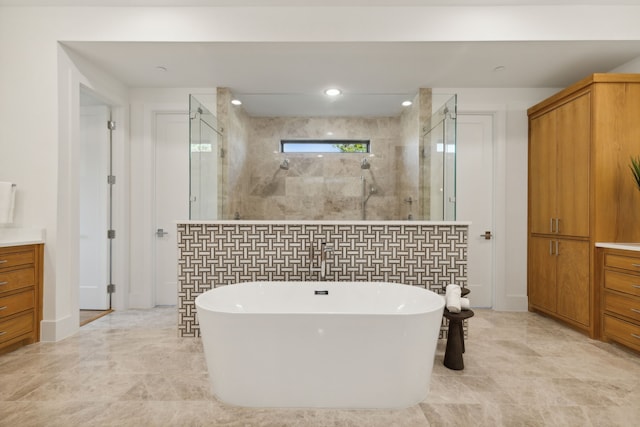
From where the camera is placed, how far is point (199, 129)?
9.48 feet

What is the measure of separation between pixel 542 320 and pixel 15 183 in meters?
4.73

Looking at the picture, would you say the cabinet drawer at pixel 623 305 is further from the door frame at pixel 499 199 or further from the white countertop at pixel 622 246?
the door frame at pixel 499 199

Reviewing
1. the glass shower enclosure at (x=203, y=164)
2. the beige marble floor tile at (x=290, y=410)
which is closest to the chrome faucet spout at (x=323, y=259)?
the beige marble floor tile at (x=290, y=410)

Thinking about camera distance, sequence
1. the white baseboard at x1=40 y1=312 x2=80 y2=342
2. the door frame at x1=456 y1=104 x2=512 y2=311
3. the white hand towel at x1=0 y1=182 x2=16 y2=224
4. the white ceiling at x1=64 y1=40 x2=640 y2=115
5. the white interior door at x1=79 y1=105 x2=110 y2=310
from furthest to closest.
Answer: the door frame at x1=456 y1=104 x2=512 y2=311
the white interior door at x1=79 y1=105 x2=110 y2=310
the white ceiling at x1=64 y1=40 x2=640 y2=115
the white baseboard at x1=40 y1=312 x2=80 y2=342
the white hand towel at x1=0 y1=182 x2=16 y2=224

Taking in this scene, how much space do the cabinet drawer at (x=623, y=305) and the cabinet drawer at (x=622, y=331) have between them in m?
0.06

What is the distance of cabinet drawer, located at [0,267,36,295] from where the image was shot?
2.27m

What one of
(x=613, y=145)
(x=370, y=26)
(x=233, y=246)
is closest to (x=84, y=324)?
(x=233, y=246)

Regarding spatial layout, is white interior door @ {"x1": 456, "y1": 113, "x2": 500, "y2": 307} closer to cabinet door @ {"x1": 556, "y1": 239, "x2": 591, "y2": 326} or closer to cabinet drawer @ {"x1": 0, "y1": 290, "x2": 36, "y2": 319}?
cabinet door @ {"x1": 556, "y1": 239, "x2": 591, "y2": 326}

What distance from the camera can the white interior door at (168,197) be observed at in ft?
11.8

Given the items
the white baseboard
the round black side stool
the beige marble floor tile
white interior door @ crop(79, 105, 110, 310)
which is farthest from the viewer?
white interior door @ crop(79, 105, 110, 310)

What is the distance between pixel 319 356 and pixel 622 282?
237cm

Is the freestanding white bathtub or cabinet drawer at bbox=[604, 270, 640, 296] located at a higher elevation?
cabinet drawer at bbox=[604, 270, 640, 296]

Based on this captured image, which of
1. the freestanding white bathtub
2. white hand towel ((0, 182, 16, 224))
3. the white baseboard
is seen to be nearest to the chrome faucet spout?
the freestanding white bathtub

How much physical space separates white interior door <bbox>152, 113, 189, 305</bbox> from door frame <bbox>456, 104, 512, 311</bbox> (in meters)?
3.15
